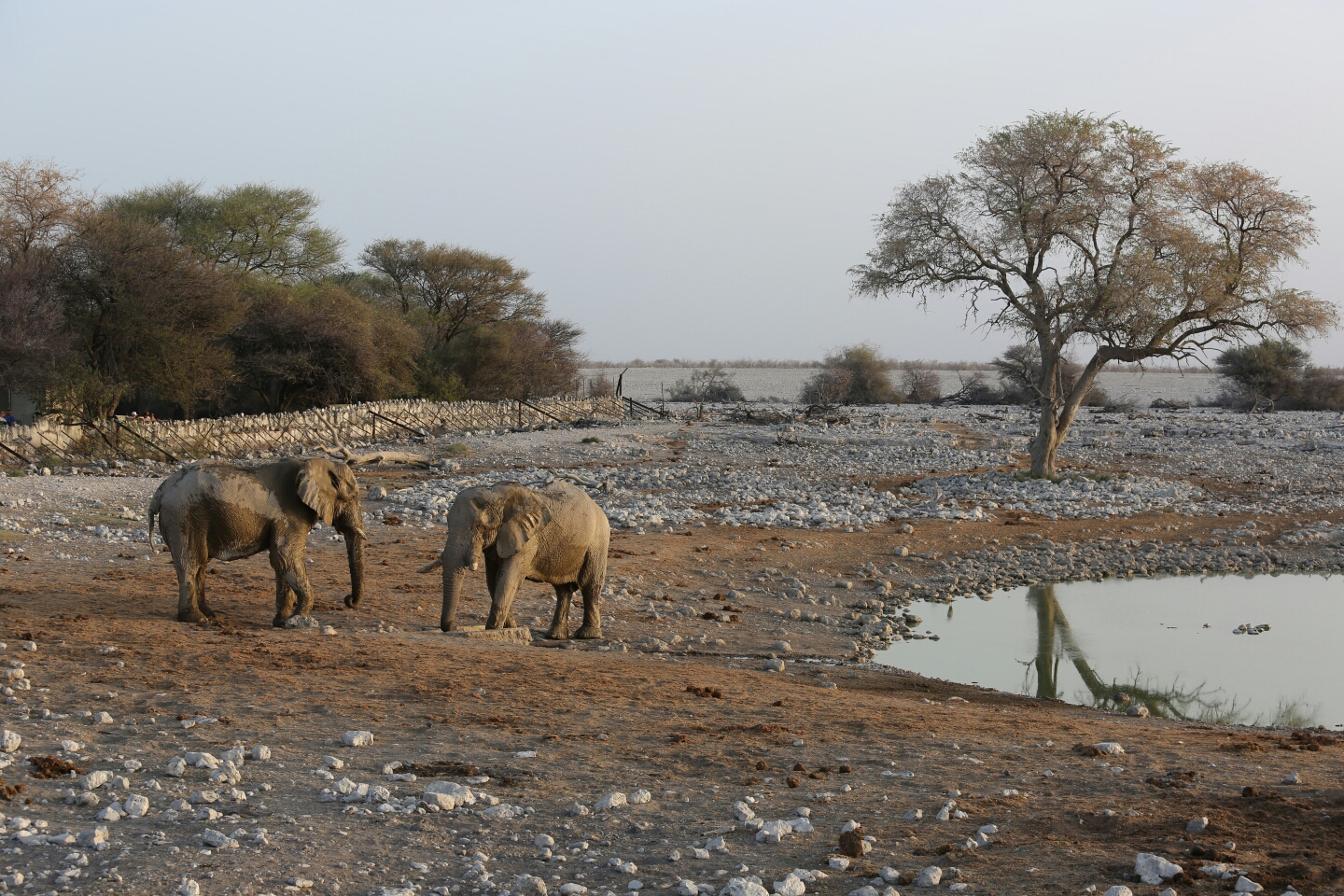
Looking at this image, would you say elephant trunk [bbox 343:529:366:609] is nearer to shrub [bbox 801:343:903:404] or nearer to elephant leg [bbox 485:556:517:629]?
elephant leg [bbox 485:556:517:629]

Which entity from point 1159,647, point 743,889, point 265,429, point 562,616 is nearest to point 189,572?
point 562,616

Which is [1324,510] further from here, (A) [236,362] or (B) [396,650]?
(A) [236,362]

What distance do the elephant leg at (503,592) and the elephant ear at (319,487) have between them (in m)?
1.75

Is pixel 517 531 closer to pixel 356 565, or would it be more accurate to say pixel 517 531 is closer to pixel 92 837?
pixel 356 565

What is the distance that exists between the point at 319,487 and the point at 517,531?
193 cm

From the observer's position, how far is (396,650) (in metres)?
8.82

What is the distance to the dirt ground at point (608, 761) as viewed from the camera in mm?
4766

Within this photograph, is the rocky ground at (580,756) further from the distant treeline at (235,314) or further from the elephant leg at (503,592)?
the distant treeline at (235,314)

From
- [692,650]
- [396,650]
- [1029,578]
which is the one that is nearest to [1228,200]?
[1029,578]

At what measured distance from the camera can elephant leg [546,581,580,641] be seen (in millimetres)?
10820

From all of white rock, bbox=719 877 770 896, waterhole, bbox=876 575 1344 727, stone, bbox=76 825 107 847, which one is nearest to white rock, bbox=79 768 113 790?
stone, bbox=76 825 107 847

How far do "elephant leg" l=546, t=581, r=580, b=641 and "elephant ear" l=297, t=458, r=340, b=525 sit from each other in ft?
7.57

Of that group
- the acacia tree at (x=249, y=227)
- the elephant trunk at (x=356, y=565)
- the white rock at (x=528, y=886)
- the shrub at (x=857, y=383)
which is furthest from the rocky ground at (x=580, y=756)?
the shrub at (x=857, y=383)

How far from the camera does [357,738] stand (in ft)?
21.1
